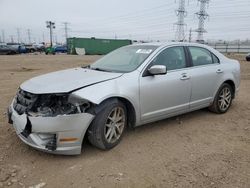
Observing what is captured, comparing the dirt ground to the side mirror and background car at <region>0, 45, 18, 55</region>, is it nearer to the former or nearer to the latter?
the side mirror

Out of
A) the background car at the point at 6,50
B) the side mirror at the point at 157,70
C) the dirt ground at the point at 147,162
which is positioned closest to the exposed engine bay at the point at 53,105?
the dirt ground at the point at 147,162

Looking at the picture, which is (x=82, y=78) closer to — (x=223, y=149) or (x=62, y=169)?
(x=62, y=169)

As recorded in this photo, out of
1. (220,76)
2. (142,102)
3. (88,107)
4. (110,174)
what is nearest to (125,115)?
(142,102)

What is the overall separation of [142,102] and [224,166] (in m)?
1.39

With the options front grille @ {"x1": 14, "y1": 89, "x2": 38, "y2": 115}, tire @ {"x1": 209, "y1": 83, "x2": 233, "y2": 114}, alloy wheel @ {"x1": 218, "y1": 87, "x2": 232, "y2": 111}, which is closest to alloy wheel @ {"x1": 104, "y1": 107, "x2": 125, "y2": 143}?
front grille @ {"x1": 14, "y1": 89, "x2": 38, "y2": 115}

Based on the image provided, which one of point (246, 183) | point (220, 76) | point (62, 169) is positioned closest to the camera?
point (246, 183)

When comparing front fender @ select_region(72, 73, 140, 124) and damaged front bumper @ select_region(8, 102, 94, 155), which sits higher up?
front fender @ select_region(72, 73, 140, 124)

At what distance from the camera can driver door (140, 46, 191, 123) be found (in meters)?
3.93

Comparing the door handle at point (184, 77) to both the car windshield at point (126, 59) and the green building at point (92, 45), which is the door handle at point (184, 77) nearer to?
the car windshield at point (126, 59)

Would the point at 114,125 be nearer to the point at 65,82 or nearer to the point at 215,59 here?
the point at 65,82

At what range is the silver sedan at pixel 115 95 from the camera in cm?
319

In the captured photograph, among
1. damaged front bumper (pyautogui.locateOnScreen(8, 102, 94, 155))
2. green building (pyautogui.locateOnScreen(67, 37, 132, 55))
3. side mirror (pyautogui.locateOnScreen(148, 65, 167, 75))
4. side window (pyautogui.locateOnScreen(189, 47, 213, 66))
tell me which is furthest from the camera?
green building (pyautogui.locateOnScreen(67, 37, 132, 55))

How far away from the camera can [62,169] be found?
10.3 feet

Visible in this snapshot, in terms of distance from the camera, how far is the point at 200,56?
16.4 feet
